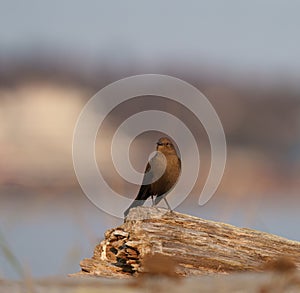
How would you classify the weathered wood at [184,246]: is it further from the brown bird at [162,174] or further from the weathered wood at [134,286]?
the brown bird at [162,174]

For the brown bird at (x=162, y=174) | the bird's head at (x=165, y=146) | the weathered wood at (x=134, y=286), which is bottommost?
the weathered wood at (x=134, y=286)

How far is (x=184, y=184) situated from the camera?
8.20m

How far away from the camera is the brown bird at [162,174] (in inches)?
323

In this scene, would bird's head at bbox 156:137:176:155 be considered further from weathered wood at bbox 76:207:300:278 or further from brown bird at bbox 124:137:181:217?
weathered wood at bbox 76:207:300:278

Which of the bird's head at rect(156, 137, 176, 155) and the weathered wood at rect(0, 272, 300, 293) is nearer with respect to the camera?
the weathered wood at rect(0, 272, 300, 293)

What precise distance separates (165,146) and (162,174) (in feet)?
1.29

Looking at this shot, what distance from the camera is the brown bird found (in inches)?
323

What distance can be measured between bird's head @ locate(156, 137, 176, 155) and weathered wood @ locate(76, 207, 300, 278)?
7.59ft

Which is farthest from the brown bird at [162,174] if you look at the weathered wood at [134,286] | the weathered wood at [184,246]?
the weathered wood at [134,286]

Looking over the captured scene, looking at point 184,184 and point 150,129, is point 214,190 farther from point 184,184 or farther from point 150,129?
point 150,129

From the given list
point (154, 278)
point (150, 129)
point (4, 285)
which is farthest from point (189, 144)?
point (154, 278)

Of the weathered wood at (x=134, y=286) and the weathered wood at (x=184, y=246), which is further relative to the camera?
the weathered wood at (x=184, y=246)

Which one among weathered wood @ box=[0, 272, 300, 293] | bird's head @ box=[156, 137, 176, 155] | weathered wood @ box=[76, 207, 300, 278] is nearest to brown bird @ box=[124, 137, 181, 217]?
bird's head @ box=[156, 137, 176, 155]

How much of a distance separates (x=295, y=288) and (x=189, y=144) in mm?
4906
